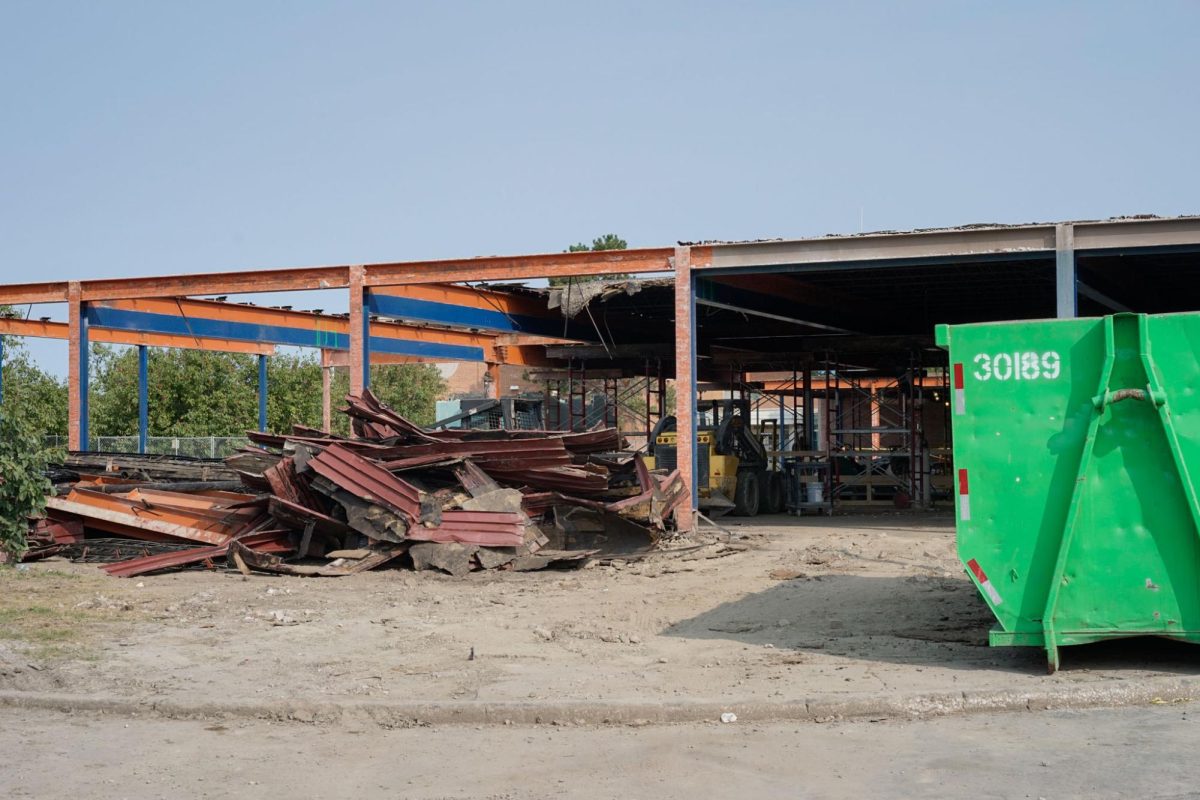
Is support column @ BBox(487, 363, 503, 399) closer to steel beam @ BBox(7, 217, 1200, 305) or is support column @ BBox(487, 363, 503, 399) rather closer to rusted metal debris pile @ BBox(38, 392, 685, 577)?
steel beam @ BBox(7, 217, 1200, 305)

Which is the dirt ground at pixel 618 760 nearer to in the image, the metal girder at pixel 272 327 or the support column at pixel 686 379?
the support column at pixel 686 379

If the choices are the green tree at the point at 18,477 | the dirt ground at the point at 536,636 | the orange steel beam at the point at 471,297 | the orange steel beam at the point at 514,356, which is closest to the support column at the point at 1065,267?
the dirt ground at the point at 536,636

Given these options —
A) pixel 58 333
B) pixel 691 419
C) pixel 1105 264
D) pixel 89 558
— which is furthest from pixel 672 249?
pixel 58 333

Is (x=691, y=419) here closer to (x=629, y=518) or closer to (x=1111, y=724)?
(x=629, y=518)

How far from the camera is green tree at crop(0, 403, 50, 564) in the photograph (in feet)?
47.3

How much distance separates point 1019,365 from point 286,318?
26420 millimetres

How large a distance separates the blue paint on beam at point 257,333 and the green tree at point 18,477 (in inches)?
481

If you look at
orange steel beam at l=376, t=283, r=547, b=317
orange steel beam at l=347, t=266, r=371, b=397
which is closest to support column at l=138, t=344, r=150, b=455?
orange steel beam at l=376, t=283, r=547, b=317

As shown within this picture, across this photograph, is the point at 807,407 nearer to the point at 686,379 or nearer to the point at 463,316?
the point at 463,316

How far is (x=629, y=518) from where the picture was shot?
16.7 metres

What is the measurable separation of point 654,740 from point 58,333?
28.8m

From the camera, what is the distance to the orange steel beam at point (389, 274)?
67.5 ft

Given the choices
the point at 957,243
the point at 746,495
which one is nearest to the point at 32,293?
the point at 746,495

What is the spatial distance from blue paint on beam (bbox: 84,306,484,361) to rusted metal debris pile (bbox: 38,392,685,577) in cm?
1073
